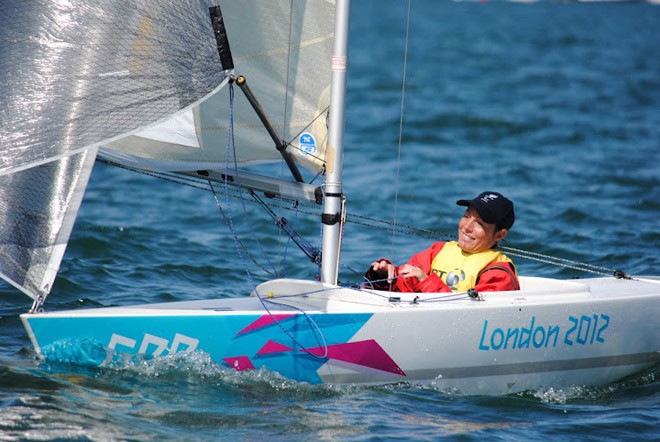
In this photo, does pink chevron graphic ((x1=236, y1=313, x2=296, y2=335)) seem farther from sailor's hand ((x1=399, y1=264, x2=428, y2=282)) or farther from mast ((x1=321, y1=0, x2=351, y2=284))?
sailor's hand ((x1=399, y1=264, x2=428, y2=282))

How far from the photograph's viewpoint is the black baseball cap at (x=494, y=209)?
16.8 ft

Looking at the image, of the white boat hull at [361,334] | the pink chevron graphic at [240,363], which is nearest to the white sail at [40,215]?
the white boat hull at [361,334]

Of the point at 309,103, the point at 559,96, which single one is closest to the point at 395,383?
the point at 309,103

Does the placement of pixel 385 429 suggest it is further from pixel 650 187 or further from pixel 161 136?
pixel 650 187

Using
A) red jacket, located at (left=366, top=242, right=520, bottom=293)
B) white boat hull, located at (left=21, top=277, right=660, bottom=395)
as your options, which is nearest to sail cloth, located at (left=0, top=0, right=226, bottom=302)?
white boat hull, located at (left=21, top=277, right=660, bottom=395)

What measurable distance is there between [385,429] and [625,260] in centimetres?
426

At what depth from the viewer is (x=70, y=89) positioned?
4.52 metres

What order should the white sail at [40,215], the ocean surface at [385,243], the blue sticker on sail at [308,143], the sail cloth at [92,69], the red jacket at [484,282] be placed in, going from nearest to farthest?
1. the sail cloth at [92,69]
2. the ocean surface at [385,243]
3. the white sail at [40,215]
4. the red jacket at [484,282]
5. the blue sticker on sail at [308,143]

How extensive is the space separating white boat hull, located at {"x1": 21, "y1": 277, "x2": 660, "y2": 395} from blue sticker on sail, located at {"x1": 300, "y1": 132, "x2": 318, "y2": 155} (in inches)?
27.7

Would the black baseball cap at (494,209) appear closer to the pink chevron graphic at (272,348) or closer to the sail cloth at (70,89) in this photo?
the pink chevron graphic at (272,348)

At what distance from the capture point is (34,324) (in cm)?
476

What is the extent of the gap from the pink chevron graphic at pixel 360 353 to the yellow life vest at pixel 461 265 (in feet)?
1.87

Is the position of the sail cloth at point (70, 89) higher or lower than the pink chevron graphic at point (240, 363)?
higher

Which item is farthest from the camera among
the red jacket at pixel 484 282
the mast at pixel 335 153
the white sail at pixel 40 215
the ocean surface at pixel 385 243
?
the red jacket at pixel 484 282
